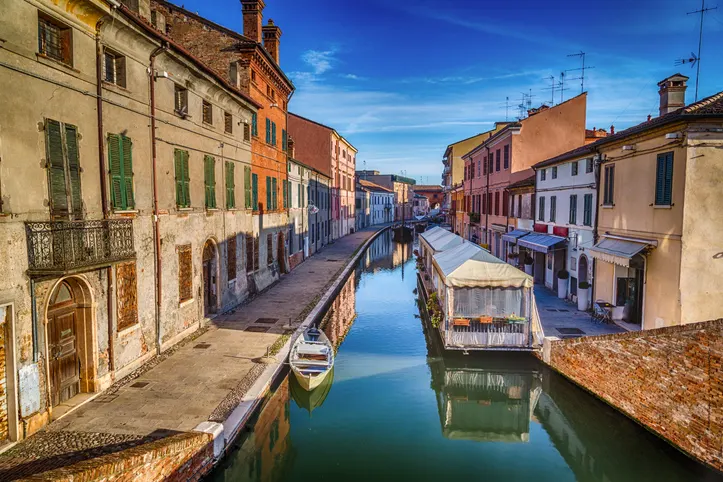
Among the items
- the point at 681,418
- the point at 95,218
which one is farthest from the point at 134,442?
the point at 681,418

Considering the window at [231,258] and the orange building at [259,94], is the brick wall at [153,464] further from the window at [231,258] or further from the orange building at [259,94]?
the orange building at [259,94]

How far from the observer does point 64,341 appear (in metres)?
10.3

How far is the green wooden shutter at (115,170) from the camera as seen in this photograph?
11.4 meters

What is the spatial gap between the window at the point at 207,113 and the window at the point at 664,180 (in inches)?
593

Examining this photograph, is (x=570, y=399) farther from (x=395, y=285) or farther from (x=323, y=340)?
(x=395, y=285)

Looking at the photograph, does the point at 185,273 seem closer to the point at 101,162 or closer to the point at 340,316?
the point at 101,162

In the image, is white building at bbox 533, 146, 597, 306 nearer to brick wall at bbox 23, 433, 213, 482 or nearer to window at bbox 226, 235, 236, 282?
window at bbox 226, 235, 236, 282

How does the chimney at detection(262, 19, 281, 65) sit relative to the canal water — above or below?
above

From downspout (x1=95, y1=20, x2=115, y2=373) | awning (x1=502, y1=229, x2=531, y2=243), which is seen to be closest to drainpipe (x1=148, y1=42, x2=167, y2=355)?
downspout (x1=95, y1=20, x2=115, y2=373)

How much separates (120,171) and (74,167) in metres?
1.67

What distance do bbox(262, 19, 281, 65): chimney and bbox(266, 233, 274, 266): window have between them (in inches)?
401

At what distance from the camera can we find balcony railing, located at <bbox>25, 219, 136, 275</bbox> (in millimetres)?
8898

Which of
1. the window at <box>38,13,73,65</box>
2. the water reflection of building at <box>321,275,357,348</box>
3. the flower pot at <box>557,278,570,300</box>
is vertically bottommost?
the water reflection of building at <box>321,275,357,348</box>

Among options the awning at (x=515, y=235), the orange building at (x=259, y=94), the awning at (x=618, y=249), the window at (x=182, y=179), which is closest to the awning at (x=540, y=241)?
the awning at (x=515, y=235)
